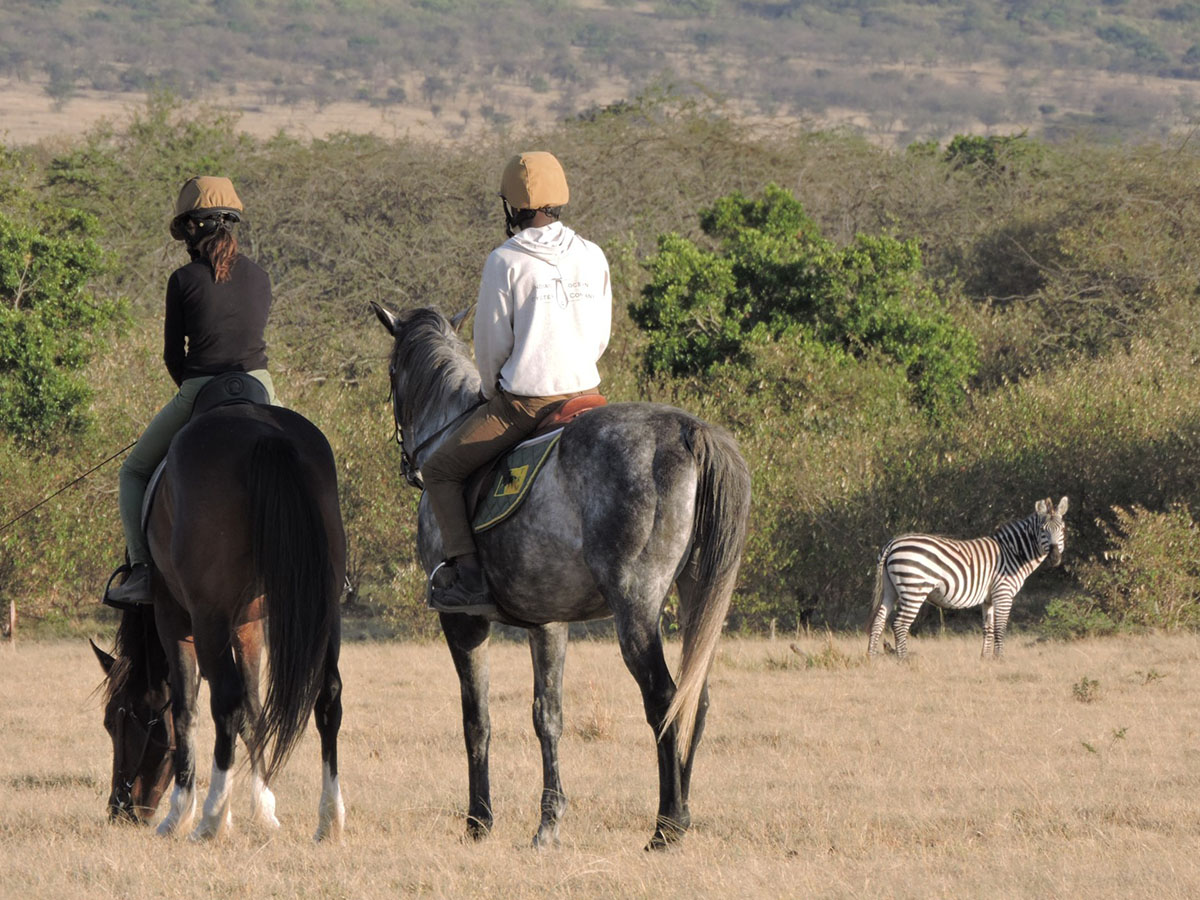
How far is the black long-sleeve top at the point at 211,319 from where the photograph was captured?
7.49 metres

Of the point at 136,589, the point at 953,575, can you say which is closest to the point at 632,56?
the point at 953,575

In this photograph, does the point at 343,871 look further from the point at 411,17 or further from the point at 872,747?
the point at 411,17

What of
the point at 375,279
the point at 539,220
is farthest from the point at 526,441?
the point at 375,279

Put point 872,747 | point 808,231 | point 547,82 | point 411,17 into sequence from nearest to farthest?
point 872,747 → point 808,231 → point 547,82 → point 411,17

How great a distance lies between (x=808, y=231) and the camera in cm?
2980

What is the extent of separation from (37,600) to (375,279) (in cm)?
1724

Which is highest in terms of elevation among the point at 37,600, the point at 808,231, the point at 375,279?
the point at 808,231

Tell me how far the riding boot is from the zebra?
34.0ft

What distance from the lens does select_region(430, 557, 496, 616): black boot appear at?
6801 mm

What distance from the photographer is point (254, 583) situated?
23.0ft

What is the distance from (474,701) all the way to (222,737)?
1.18 m

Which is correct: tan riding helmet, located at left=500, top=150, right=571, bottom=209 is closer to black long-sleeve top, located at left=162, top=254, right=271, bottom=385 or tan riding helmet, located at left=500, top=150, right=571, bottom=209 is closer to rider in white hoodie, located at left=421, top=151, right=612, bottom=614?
rider in white hoodie, located at left=421, top=151, right=612, bottom=614

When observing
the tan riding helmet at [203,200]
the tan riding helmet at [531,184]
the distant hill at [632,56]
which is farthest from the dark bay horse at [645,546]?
the distant hill at [632,56]

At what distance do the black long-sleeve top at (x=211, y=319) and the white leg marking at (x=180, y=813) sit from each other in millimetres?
2033
